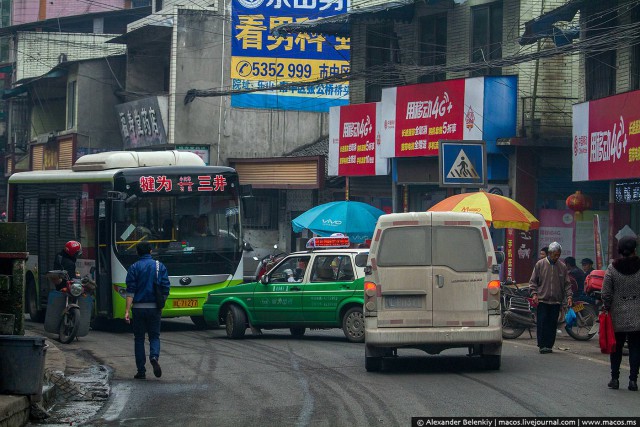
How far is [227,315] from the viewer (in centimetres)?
1950

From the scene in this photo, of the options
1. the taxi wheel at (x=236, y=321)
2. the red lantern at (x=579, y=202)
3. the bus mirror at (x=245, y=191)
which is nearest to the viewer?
the taxi wheel at (x=236, y=321)

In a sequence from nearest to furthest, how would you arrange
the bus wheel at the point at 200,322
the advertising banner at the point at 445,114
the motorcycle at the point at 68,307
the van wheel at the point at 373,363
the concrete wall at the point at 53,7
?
the van wheel at the point at 373,363
the motorcycle at the point at 68,307
the bus wheel at the point at 200,322
the advertising banner at the point at 445,114
the concrete wall at the point at 53,7

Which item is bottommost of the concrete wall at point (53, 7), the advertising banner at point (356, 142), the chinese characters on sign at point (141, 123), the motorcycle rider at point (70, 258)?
the motorcycle rider at point (70, 258)

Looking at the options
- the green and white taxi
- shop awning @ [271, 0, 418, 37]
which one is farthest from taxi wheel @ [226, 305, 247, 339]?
shop awning @ [271, 0, 418, 37]

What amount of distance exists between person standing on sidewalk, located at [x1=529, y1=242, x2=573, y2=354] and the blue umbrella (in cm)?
1120

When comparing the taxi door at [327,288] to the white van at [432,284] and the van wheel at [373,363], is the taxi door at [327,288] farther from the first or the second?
the white van at [432,284]

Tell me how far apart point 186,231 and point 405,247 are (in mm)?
8088

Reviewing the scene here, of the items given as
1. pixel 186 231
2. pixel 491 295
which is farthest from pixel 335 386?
pixel 186 231

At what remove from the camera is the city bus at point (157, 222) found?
20531mm

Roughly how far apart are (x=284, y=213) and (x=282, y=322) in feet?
75.0

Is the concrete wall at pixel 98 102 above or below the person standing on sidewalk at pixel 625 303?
above

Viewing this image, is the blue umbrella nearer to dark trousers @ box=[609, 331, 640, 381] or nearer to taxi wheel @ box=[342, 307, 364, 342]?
taxi wheel @ box=[342, 307, 364, 342]

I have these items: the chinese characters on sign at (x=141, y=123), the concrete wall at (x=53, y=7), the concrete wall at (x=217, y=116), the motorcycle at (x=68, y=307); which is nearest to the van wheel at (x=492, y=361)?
the motorcycle at (x=68, y=307)

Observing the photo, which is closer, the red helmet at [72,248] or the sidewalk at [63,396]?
the sidewalk at [63,396]
